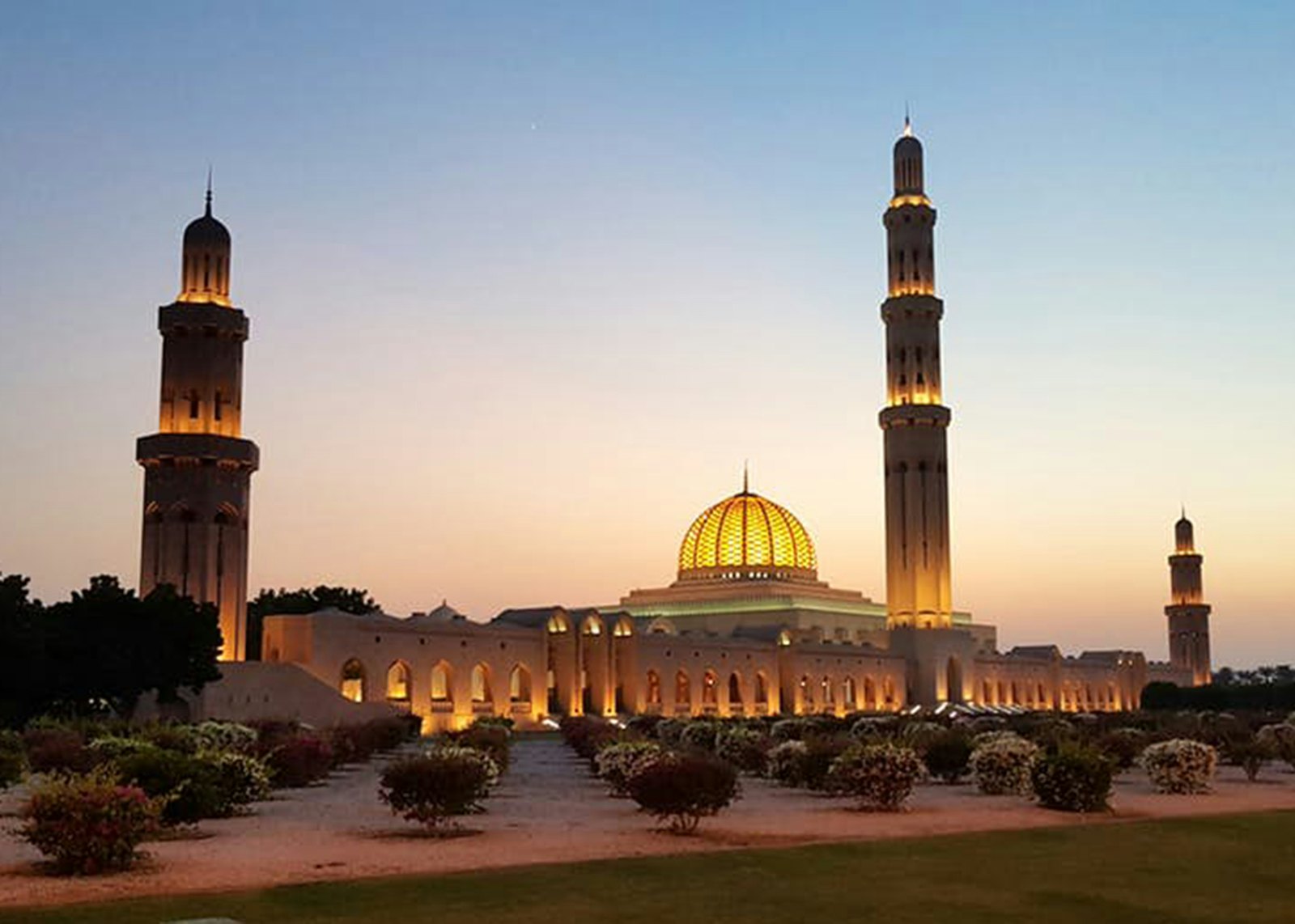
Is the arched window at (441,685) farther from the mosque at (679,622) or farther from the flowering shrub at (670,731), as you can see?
the flowering shrub at (670,731)

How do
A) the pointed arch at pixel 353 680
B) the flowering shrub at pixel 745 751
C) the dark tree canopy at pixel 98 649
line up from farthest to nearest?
the pointed arch at pixel 353 680
the dark tree canopy at pixel 98 649
the flowering shrub at pixel 745 751

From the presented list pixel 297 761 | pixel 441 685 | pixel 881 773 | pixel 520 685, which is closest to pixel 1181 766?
pixel 881 773

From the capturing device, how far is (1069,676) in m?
95.9

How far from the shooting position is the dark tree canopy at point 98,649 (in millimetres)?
38438

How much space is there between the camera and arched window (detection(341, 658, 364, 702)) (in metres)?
53.1

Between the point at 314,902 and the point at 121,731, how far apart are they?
1924cm

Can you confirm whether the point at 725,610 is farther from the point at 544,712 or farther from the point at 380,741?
the point at 380,741

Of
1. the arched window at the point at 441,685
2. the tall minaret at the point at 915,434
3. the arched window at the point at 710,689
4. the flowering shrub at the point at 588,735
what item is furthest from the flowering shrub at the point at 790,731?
the tall minaret at the point at 915,434

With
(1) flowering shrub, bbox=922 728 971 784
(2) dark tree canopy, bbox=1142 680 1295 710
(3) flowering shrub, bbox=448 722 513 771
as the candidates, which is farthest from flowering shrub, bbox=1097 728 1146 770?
(2) dark tree canopy, bbox=1142 680 1295 710

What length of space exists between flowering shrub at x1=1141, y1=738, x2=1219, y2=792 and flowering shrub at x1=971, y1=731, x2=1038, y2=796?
1.99m

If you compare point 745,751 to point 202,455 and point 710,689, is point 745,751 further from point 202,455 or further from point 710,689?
point 710,689

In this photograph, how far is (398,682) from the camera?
5706cm

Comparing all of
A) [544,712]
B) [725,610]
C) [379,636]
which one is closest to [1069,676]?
[725,610]

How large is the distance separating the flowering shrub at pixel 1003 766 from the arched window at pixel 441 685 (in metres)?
36.7
